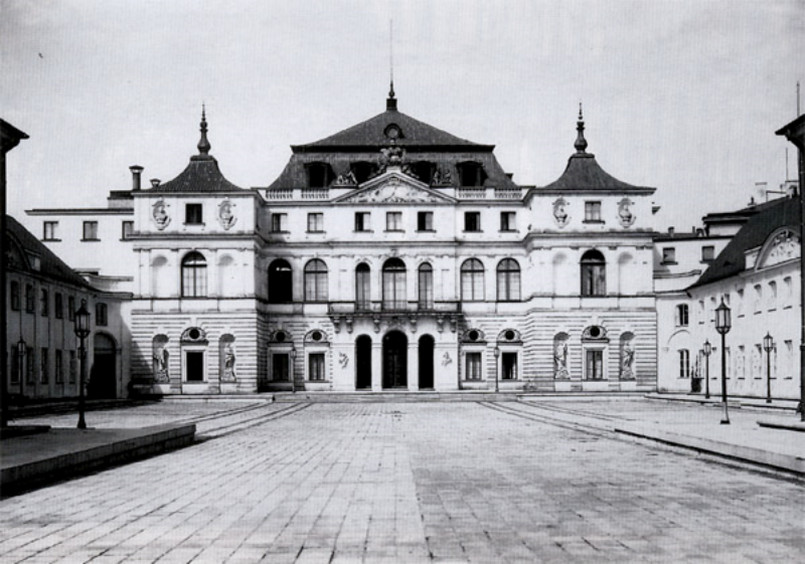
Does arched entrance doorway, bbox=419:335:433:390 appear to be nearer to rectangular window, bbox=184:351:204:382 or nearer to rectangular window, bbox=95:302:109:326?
rectangular window, bbox=184:351:204:382

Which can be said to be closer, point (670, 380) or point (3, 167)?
point (3, 167)

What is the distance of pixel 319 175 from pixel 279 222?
4.01 m

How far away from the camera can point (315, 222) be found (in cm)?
6619

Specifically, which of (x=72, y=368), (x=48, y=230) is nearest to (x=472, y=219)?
(x=72, y=368)

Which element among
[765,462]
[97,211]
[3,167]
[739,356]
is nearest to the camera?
[765,462]

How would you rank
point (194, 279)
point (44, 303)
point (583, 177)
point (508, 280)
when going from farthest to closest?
point (508, 280)
point (583, 177)
point (194, 279)
point (44, 303)

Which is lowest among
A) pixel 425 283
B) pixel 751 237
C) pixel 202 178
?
pixel 425 283

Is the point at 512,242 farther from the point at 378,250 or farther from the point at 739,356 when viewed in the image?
the point at 739,356

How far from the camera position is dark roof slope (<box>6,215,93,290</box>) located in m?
46.9

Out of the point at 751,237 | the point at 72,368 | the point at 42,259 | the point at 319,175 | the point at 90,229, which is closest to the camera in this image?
the point at 42,259

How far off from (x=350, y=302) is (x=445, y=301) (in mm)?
5969

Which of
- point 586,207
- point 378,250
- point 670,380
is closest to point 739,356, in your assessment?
point 670,380

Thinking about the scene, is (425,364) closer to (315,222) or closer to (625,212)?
(315,222)

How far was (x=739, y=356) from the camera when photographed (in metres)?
53.3
